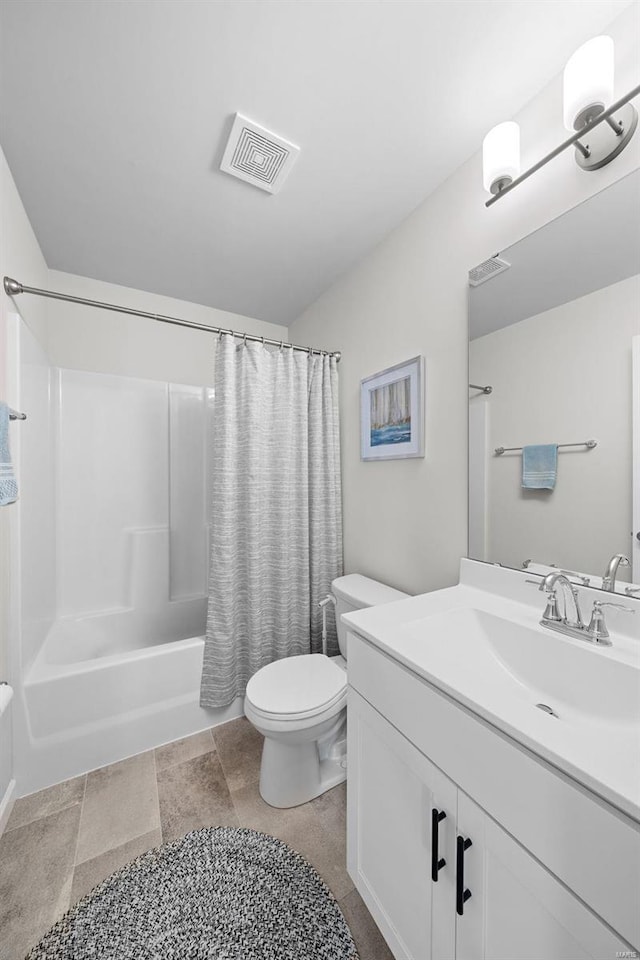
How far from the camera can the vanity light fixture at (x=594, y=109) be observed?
86 centimetres

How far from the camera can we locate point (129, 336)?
7.52ft

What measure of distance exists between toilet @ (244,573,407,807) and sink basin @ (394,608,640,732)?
561 mm

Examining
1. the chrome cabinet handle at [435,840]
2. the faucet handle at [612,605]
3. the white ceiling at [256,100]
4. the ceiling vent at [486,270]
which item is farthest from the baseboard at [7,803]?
the ceiling vent at [486,270]

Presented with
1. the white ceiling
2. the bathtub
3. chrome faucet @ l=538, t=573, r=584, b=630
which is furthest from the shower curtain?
chrome faucet @ l=538, t=573, r=584, b=630

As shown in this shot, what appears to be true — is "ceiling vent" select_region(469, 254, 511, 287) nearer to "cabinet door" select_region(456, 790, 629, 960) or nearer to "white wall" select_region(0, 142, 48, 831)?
"cabinet door" select_region(456, 790, 629, 960)

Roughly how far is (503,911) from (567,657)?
0.48 meters

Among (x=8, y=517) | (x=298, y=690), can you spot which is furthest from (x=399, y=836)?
(x=8, y=517)

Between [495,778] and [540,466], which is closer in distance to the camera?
[495,778]

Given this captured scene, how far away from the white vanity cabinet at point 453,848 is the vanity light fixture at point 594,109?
4.47 ft

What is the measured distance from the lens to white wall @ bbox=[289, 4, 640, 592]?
1.08 m

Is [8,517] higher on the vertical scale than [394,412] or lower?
lower

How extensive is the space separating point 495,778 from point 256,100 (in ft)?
5.98

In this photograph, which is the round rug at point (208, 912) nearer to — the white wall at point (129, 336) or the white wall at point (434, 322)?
the white wall at point (434, 322)

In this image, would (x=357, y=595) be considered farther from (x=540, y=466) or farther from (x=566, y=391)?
(x=566, y=391)
